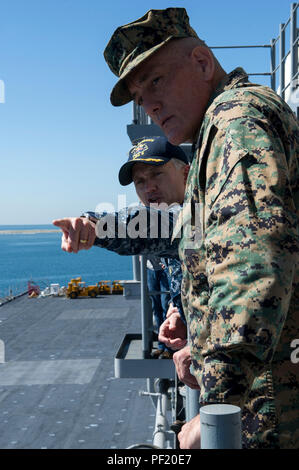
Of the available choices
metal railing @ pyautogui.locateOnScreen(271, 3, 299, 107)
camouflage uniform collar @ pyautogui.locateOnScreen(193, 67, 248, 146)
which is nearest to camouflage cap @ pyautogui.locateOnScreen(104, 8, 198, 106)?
camouflage uniform collar @ pyautogui.locateOnScreen(193, 67, 248, 146)

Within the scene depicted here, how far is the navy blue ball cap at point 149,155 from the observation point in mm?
2916

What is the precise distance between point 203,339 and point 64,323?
2771cm

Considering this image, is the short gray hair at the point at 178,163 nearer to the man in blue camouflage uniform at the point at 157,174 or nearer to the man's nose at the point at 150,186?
the man in blue camouflage uniform at the point at 157,174

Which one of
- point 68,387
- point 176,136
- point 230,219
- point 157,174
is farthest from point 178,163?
point 68,387

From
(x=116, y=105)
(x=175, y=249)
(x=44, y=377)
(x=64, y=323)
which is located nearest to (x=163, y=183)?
(x=175, y=249)

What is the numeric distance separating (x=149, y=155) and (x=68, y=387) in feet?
56.6

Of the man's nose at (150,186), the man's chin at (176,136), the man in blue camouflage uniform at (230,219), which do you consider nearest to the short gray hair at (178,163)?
the man's nose at (150,186)

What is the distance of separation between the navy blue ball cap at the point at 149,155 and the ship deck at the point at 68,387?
6062 millimetres

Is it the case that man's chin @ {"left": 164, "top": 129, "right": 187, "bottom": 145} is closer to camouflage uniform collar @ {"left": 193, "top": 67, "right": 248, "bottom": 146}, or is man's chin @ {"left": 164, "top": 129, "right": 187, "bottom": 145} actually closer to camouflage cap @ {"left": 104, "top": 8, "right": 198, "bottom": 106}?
camouflage uniform collar @ {"left": 193, "top": 67, "right": 248, "bottom": 146}

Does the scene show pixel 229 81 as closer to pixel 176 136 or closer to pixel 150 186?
pixel 176 136

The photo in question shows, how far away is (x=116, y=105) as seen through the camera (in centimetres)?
172

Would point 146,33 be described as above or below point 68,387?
above

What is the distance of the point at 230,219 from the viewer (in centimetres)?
102

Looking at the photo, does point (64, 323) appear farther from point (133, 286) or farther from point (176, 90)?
point (176, 90)
